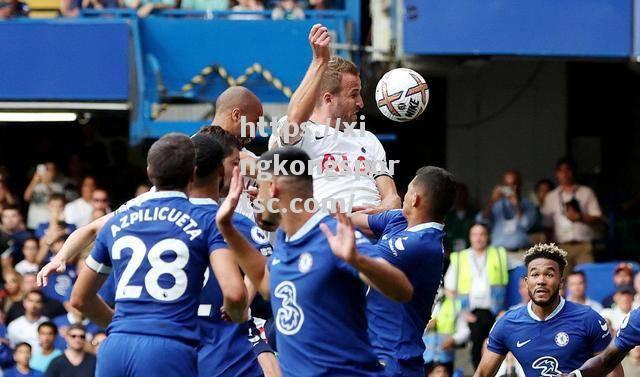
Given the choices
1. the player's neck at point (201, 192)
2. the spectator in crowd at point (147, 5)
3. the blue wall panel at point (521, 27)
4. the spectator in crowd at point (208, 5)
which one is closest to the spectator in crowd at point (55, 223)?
the spectator in crowd at point (147, 5)

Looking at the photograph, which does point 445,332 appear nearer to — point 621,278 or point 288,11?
point 621,278

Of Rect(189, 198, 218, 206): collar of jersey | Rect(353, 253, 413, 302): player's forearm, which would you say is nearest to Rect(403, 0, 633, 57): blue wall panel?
Rect(189, 198, 218, 206): collar of jersey

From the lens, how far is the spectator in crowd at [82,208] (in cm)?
1759

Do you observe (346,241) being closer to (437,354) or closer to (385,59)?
(437,354)

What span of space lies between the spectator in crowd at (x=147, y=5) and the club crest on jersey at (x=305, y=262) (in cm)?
1110

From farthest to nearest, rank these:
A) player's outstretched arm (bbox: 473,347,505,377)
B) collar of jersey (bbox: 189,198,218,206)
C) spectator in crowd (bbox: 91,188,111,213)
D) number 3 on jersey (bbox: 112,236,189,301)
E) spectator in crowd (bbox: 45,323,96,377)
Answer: spectator in crowd (bbox: 91,188,111,213) < spectator in crowd (bbox: 45,323,96,377) < player's outstretched arm (bbox: 473,347,505,377) < collar of jersey (bbox: 189,198,218,206) < number 3 on jersey (bbox: 112,236,189,301)

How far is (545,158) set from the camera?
2131 cm

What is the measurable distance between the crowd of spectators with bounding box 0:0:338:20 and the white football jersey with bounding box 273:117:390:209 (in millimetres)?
8284

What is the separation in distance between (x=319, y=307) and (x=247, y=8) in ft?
37.2

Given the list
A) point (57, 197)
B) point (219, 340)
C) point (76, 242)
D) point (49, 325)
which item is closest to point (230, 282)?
point (219, 340)

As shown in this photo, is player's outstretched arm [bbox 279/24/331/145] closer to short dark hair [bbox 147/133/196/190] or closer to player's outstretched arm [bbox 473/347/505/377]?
short dark hair [bbox 147/133/196/190]

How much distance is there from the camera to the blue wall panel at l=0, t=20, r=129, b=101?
59.4 feet

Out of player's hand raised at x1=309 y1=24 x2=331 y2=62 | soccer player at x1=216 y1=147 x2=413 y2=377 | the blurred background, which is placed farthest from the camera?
the blurred background

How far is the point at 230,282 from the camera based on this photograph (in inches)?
316
